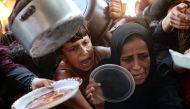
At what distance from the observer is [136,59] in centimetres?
164

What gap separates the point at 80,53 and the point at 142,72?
0.33 meters

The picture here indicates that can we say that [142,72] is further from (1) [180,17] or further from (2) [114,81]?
(1) [180,17]

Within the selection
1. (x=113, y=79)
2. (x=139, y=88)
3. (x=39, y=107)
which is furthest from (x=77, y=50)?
(x=39, y=107)

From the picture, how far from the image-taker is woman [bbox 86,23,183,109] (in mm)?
1638

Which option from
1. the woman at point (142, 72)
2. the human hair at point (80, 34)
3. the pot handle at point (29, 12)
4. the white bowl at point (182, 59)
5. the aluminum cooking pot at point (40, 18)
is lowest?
the woman at point (142, 72)

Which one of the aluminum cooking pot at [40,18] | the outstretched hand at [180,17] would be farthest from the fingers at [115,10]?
the aluminum cooking pot at [40,18]

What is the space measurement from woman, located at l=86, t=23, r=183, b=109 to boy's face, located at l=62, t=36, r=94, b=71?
125mm

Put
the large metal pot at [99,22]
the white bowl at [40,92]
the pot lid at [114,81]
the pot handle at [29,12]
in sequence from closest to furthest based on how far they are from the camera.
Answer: the pot handle at [29,12], the white bowl at [40,92], the pot lid at [114,81], the large metal pot at [99,22]

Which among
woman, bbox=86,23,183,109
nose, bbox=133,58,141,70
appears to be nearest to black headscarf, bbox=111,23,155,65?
woman, bbox=86,23,183,109

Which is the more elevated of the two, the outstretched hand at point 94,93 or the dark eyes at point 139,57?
the dark eyes at point 139,57

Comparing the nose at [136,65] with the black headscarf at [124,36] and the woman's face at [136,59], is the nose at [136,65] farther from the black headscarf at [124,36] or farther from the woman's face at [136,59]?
the black headscarf at [124,36]

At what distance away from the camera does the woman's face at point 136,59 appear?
5.38 ft

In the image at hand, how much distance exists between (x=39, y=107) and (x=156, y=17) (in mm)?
970

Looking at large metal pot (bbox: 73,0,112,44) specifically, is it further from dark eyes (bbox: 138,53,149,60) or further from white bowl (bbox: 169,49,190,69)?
white bowl (bbox: 169,49,190,69)
